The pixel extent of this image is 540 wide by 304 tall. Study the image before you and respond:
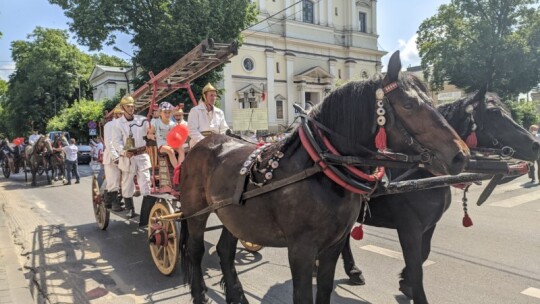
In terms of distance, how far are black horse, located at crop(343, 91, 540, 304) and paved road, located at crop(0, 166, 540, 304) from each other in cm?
84

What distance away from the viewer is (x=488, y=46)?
33.7m

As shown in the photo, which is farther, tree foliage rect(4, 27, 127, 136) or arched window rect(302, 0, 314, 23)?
tree foliage rect(4, 27, 127, 136)

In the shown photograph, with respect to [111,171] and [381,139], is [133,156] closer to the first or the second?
[111,171]

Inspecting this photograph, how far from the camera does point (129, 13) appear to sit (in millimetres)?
26672

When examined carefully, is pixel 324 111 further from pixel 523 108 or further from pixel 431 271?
pixel 523 108

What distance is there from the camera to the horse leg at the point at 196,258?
14.7ft

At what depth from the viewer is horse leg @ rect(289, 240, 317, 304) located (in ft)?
9.63

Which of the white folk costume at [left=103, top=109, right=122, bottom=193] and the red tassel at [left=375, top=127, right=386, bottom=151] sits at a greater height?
the red tassel at [left=375, top=127, right=386, bottom=151]

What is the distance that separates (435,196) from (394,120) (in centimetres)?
178

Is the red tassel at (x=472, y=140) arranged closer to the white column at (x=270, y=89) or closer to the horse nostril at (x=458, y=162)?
the horse nostril at (x=458, y=162)

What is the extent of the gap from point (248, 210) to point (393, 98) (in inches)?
57.1

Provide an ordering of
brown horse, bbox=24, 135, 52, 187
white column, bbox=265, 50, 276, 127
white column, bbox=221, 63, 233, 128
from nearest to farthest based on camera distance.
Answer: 1. brown horse, bbox=24, 135, 52, 187
2. white column, bbox=221, 63, 233, 128
3. white column, bbox=265, 50, 276, 127

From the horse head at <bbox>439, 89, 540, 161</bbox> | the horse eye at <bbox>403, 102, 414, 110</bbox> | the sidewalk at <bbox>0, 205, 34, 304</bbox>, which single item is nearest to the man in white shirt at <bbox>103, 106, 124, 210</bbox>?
the sidewalk at <bbox>0, 205, 34, 304</bbox>

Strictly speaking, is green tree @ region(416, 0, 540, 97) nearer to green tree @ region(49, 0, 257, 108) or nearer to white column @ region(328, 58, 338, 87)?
white column @ region(328, 58, 338, 87)
